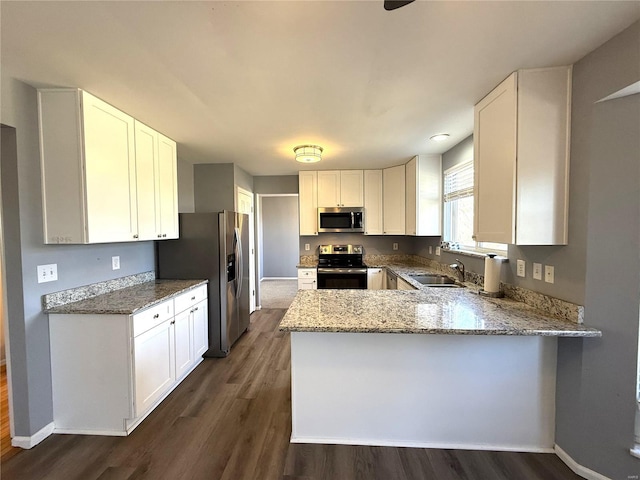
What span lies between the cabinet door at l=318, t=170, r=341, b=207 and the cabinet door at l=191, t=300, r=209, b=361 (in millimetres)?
2329

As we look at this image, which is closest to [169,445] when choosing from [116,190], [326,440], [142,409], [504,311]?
[142,409]

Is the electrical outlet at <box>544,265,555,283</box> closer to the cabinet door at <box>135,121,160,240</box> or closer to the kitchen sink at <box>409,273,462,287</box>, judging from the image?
the kitchen sink at <box>409,273,462,287</box>

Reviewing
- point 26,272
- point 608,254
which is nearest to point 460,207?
point 608,254

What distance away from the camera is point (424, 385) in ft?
5.86

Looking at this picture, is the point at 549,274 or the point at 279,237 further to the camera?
the point at 279,237

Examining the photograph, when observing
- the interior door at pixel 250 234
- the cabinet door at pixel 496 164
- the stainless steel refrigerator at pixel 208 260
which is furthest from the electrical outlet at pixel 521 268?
the interior door at pixel 250 234

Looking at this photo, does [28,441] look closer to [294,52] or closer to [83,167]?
[83,167]

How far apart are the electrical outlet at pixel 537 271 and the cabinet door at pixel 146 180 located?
312cm

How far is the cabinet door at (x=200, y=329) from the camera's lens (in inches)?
110

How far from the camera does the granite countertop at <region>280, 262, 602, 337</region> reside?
1478 millimetres

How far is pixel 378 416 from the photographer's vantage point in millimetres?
1807

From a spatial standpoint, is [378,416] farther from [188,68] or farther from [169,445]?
[188,68]

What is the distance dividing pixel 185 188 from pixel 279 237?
4.12 metres

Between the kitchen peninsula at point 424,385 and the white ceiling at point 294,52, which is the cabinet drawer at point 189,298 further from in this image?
the white ceiling at point 294,52
